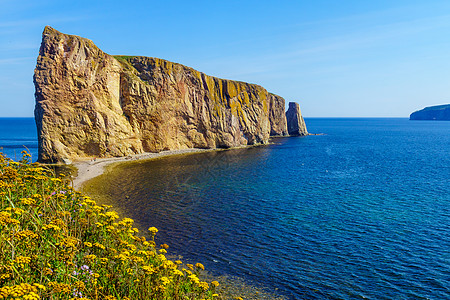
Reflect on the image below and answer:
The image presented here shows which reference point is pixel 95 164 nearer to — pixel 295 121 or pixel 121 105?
pixel 121 105

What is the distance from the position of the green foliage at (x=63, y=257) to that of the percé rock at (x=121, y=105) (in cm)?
4642

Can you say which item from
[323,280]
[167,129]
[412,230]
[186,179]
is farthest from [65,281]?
[167,129]

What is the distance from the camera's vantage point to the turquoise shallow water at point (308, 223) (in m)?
18.3

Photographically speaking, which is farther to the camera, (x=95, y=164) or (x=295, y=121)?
(x=295, y=121)

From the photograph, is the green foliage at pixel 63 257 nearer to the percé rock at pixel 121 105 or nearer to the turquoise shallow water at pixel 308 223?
the turquoise shallow water at pixel 308 223

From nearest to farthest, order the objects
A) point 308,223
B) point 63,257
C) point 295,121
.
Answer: point 63,257 < point 308,223 < point 295,121

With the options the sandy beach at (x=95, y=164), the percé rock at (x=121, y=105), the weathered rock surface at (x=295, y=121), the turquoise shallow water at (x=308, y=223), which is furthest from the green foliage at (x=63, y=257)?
the weathered rock surface at (x=295, y=121)

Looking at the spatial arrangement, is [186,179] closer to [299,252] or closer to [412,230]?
[299,252]

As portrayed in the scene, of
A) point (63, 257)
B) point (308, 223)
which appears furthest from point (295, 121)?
point (63, 257)

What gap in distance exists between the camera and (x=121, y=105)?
62625mm

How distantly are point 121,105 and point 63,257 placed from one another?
59.7 m

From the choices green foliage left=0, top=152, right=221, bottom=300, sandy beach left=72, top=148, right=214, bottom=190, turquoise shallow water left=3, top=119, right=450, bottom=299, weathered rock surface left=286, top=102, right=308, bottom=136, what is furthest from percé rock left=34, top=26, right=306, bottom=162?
weathered rock surface left=286, top=102, right=308, bottom=136

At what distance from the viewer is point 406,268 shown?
1930 centimetres

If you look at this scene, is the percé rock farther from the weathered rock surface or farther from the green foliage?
the weathered rock surface
